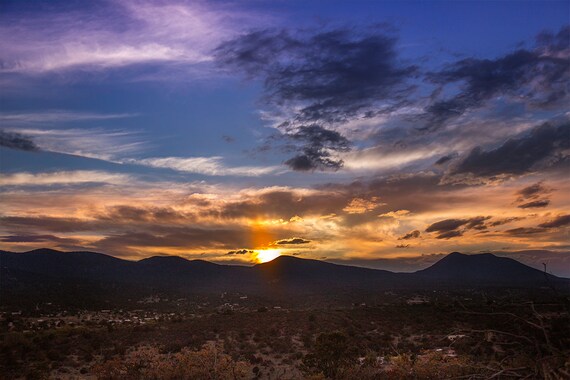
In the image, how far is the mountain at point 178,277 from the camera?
3440 inches

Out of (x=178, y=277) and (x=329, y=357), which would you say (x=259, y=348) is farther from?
(x=178, y=277)

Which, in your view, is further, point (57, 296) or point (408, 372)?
point (57, 296)

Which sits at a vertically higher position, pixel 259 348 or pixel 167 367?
pixel 167 367

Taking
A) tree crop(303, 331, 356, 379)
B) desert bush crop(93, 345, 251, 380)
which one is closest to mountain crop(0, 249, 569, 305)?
desert bush crop(93, 345, 251, 380)

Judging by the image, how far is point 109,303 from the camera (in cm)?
6550

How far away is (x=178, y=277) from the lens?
449 ft

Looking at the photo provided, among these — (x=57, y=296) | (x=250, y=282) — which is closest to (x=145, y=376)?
(x=57, y=296)

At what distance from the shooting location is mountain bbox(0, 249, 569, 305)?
8738 cm

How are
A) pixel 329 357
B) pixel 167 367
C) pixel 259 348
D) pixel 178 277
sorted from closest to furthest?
1. pixel 167 367
2. pixel 329 357
3. pixel 259 348
4. pixel 178 277

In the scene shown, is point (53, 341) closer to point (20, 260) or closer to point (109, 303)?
point (109, 303)

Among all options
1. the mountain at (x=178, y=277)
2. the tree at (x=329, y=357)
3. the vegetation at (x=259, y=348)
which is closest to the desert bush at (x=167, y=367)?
the vegetation at (x=259, y=348)

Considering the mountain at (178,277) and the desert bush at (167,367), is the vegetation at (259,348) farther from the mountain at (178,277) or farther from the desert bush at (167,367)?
the mountain at (178,277)

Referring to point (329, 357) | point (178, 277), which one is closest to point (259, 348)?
point (329, 357)

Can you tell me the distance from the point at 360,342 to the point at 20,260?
12650 centimetres
